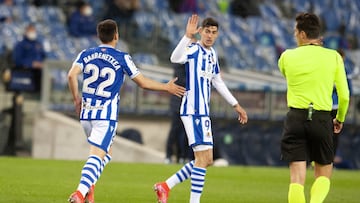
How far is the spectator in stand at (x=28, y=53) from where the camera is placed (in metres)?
25.2

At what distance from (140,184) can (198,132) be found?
164 inches

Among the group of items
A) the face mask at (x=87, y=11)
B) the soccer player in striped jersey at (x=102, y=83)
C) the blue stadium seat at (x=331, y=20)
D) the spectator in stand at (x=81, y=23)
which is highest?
the blue stadium seat at (x=331, y=20)

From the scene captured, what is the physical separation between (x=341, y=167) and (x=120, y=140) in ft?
16.8

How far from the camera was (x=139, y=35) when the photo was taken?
1180 inches

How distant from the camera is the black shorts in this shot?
11.2 meters

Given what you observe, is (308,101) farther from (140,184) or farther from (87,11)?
(87,11)

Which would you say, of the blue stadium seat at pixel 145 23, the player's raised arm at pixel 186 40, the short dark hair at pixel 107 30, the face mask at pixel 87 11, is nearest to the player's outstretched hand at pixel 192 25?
the player's raised arm at pixel 186 40

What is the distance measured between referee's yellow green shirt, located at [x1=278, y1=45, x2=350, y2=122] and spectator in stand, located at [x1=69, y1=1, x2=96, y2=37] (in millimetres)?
17341

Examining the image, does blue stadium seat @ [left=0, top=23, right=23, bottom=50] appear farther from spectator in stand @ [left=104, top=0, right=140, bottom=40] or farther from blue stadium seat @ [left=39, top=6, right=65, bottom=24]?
spectator in stand @ [left=104, top=0, right=140, bottom=40]

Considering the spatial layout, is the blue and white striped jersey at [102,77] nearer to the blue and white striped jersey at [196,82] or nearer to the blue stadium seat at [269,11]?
the blue and white striped jersey at [196,82]

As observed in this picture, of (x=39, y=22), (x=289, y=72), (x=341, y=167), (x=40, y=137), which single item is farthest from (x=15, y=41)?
(x=289, y=72)

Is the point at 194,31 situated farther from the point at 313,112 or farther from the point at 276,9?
the point at 276,9

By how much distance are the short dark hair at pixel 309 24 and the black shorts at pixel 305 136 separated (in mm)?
749

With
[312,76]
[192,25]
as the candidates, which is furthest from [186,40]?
[312,76]
